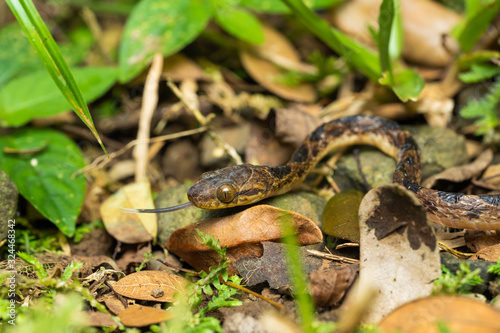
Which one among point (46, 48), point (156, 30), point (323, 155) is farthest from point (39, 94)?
point (323, 155)

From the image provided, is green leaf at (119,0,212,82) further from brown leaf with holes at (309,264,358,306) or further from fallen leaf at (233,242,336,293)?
brown leaf with holes at (309,264,358,306)

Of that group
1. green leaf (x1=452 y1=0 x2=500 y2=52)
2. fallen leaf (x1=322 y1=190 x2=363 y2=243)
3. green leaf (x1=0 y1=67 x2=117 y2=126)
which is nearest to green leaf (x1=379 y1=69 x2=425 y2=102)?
green leaf (x1=452 y1=0 x2=500 y2=52)

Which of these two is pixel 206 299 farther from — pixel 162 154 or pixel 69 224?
pixel 162 154

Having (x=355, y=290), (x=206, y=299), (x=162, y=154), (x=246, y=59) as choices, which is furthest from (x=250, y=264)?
(x=246, y=59)

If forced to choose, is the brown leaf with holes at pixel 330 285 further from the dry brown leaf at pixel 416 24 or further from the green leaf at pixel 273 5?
the dry brown leaf at pixel 416 24

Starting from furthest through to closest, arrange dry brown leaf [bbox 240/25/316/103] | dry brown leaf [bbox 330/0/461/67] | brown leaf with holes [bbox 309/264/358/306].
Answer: dry brown leaf [bbox 240/25/316/103], dry brown leaf [bbox 330/0/461/67], brown leaf with holes [bbox 309/264/358/306]

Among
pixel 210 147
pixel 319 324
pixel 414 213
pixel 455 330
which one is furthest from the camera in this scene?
pixel 210 147
